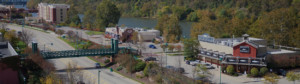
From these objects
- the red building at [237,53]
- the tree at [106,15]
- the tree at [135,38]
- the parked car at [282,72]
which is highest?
the tree at [106,15]

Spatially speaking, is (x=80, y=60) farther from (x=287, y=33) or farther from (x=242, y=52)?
(x=287, y=33)

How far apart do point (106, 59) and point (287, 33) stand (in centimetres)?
2010

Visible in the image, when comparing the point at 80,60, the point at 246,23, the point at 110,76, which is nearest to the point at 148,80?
the point at 110,76

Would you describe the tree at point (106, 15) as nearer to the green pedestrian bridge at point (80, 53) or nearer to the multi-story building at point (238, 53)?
the green pedestrian bridge at point (80, 53)

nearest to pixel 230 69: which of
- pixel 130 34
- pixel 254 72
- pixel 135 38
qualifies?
pixel 254 72

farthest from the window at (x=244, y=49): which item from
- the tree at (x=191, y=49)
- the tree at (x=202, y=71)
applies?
the tree at (x=202, y=71)

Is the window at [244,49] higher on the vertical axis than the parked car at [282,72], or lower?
higher

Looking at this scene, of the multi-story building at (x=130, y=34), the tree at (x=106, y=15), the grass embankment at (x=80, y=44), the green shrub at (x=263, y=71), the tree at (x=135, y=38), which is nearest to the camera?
the green shrub at (x=263, y=71)

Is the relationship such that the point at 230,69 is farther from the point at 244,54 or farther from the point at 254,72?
the point at 244,54

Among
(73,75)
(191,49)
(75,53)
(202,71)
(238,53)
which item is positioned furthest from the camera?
(191,49)

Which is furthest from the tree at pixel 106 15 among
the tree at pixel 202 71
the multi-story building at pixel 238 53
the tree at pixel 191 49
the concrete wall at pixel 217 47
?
the tree at pixel 202 71

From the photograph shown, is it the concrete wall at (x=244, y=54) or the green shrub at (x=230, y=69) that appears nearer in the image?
the green shrub at (x=230, y=69)

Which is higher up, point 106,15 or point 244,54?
point 106,15

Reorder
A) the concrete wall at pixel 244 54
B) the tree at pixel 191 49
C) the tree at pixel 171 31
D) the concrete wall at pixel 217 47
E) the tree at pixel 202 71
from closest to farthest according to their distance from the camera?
the tree at pixel 202 71 < the concrete wall at pixel 244 54 < the concrete wall at pixel 217 47 < the tree at pixel 191 49 < the tree at pixel 171 31
